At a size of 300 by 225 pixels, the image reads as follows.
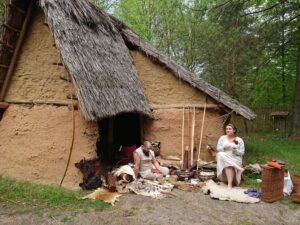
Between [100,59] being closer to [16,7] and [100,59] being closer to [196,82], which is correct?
[16,7]

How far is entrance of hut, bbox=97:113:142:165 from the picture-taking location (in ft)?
32.1

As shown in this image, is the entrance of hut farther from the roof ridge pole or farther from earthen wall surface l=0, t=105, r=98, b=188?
the roof ridge pole

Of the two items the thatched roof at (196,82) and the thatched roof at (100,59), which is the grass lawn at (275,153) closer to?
the thatched roof at (196,82)

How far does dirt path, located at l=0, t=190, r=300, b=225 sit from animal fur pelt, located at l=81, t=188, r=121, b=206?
128 millimetres

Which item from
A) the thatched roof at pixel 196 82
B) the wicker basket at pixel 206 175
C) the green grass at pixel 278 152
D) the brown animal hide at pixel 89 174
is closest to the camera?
the brown animal hide at pixel 89 174

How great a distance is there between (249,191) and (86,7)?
628 centimetres

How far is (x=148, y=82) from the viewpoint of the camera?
389 inches

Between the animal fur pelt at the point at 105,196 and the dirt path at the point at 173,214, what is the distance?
5.0 inches

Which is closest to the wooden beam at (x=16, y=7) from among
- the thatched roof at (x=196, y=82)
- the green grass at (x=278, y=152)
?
the thatched roof at (x=196, y=82)

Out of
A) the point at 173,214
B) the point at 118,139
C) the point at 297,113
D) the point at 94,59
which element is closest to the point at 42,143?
the point at 94,59

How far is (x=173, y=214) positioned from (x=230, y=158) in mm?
2041

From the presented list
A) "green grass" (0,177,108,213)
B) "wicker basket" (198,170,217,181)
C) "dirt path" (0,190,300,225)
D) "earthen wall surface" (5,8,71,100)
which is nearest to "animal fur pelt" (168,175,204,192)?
"wicker basket" (198,170,217,181)

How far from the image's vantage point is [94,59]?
8359 millimetres

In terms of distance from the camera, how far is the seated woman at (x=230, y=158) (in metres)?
7.46
